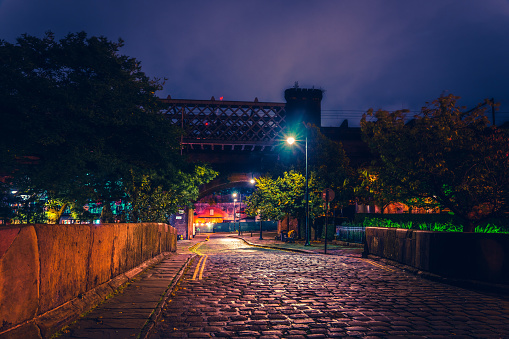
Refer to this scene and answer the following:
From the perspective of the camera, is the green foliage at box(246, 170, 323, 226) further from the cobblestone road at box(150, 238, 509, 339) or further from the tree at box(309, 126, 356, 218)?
the cobblestone road at box(150, 238, 509, 339)

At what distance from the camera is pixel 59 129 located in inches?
668

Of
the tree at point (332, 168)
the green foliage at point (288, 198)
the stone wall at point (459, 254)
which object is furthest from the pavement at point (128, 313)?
the tree at point (332, 168)

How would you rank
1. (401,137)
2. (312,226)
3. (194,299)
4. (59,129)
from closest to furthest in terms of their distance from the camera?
(194,299), (59,129), (401,137), (312,226)

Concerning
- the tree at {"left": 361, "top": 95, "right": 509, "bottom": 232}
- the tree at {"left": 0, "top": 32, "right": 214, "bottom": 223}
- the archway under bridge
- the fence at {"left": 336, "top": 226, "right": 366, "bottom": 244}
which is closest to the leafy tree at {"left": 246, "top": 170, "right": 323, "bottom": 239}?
the fence at {"left": 336, "top": 226, "right": 366, "bottom": 244}

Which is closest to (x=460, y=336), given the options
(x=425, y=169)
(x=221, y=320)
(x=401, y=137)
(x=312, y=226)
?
(x=221, y=320)

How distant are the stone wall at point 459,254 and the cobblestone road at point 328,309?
0.58 meters

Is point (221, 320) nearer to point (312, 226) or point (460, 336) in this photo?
point (460, 336)

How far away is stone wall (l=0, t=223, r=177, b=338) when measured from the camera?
381 centimetres

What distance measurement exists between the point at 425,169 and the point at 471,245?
9.98m

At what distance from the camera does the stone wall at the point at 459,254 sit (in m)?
7.86

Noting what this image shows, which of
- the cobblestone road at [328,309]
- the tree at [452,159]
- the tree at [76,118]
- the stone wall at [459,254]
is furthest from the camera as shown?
the tree at [76,118]

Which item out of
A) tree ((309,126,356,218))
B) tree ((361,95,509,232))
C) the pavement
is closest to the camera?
the pavement

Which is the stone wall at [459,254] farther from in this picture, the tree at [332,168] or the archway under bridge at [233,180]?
the archway under bridge at [233,180]

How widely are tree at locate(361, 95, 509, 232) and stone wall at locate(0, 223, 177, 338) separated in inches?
585
